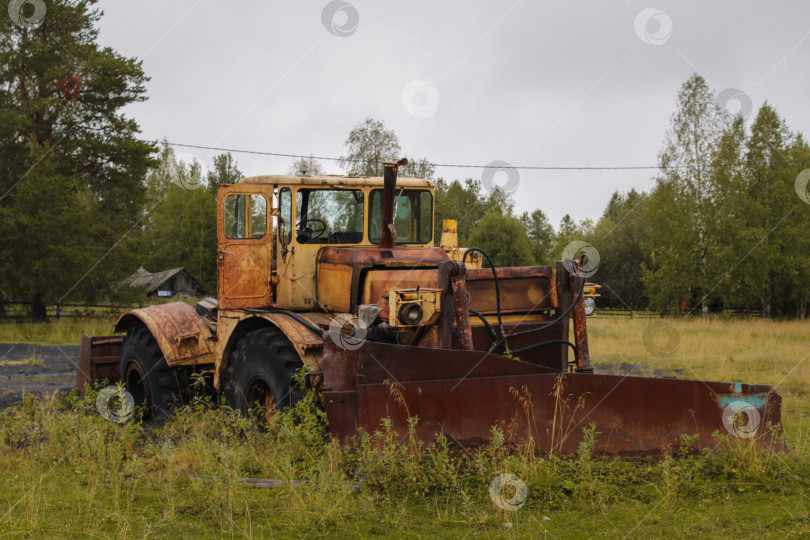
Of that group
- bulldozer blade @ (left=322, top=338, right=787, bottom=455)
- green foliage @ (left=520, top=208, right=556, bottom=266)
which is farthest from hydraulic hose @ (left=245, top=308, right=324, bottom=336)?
green foliage @ (left=520, top=208, right=556, bottom=266)

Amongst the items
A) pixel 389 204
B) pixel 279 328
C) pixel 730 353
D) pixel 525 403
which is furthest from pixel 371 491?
pixel 730 353

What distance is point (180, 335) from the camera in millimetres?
8609

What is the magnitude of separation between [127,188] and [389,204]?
22501 millimetres

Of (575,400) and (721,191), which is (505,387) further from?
(721,191)

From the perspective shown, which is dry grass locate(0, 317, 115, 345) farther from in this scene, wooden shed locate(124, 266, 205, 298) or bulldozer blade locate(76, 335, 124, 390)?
wooden shed locate(124, 266, 205, 298)

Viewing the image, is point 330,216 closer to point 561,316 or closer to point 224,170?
point 561,316

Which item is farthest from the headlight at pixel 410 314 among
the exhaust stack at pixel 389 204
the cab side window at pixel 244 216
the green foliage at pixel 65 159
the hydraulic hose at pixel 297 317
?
the green foliage at pixel 65 159

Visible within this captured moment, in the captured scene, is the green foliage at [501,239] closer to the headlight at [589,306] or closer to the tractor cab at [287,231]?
the tractor cab at [287,231]

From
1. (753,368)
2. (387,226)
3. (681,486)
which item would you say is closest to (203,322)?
(387,226)

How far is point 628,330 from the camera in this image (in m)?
26.2

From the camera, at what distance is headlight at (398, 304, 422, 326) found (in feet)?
20.1

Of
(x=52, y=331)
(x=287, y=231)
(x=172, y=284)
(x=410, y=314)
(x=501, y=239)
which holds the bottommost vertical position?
(x=52, y=331)

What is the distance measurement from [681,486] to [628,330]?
2193 cm

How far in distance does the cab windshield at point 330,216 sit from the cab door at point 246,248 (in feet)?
1.26
